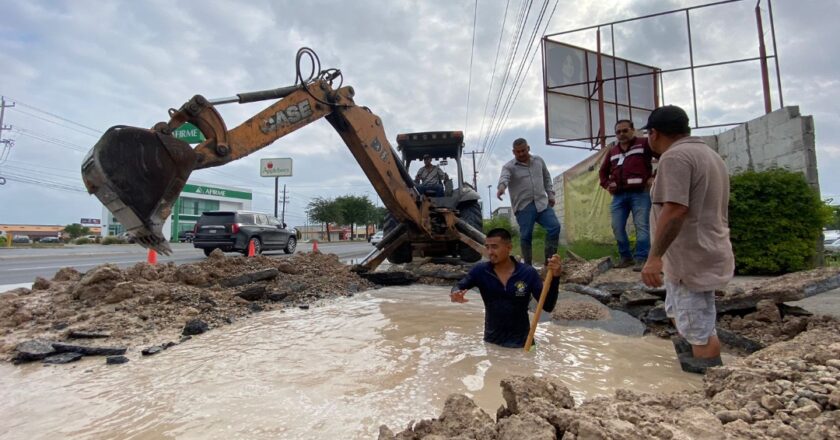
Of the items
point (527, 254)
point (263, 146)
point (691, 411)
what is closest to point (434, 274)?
point (527, 254)

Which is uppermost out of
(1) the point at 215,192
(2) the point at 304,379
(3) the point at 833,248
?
(1) the point at 215,192

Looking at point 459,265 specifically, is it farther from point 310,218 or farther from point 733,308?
point 310,218

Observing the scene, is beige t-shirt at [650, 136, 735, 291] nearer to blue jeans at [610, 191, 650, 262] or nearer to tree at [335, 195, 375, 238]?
blue jeans at [610, 191, 650, 262]

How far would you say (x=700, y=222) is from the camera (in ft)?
7.11

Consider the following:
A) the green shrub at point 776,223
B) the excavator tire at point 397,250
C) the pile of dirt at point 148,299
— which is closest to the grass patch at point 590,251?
the green shrub at point 776,223

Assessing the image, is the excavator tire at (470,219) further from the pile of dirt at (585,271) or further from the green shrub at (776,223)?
the green shrub at (776,223)

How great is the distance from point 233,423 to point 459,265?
5.77 m

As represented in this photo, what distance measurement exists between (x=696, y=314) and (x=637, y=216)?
8.96ft

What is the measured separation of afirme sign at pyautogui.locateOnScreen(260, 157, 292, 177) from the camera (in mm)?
40625

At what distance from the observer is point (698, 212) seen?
215 cm

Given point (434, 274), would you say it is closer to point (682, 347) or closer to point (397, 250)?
point (397, 250)

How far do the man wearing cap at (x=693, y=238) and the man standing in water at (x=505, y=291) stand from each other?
77 cm

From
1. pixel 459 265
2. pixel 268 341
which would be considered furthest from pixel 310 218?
pixel 268 341

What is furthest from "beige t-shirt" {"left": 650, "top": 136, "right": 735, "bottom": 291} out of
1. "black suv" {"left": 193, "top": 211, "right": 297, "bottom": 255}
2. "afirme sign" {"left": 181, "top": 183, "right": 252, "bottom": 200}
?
"afirme sign" {"left": 181, "top": 183, "right": 252, "bottom": 200}
